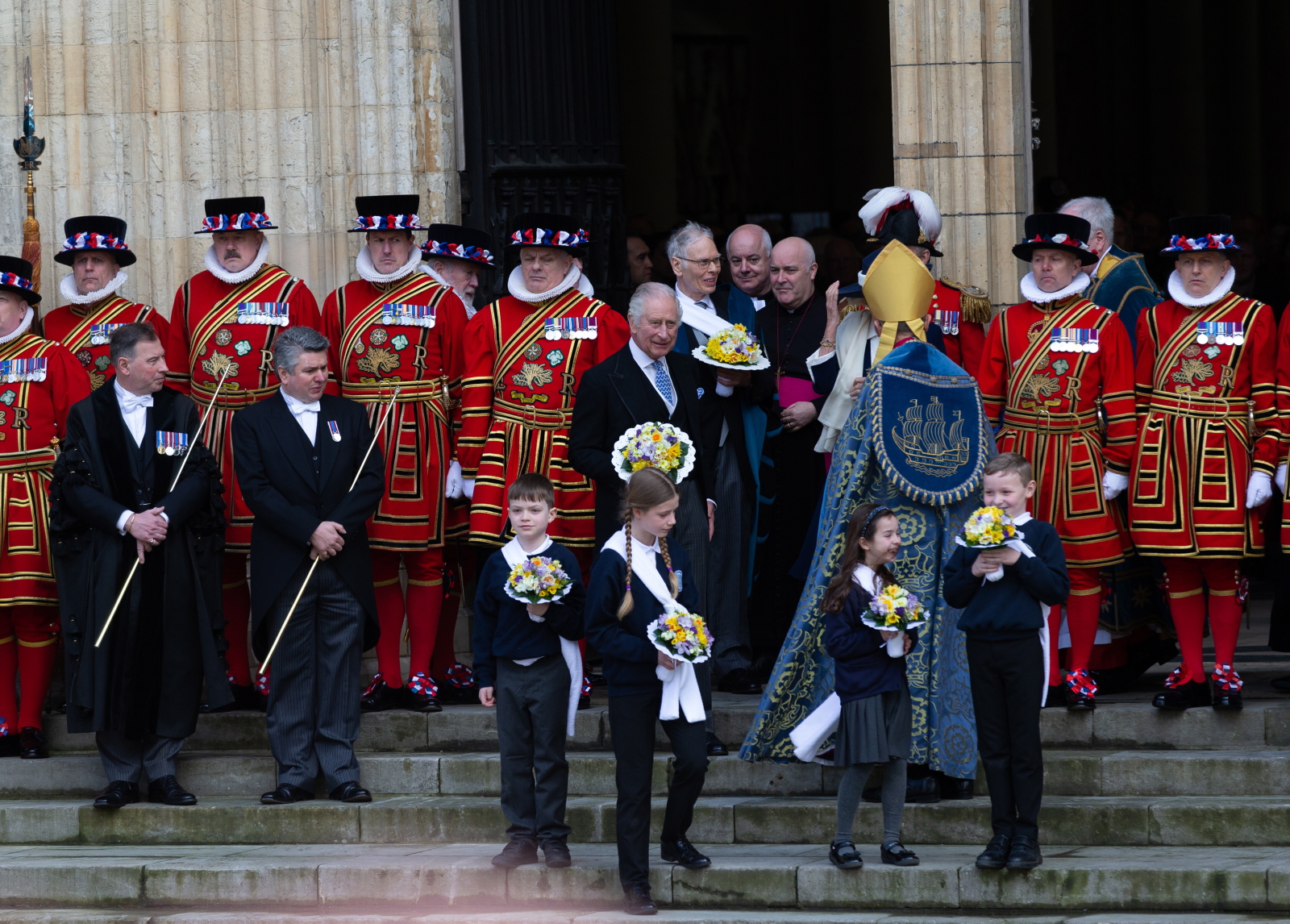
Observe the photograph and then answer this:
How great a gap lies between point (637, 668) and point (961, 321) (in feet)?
8.07

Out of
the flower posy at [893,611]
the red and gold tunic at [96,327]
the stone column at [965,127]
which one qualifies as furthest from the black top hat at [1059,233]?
the red and gold tunic at [96,327]

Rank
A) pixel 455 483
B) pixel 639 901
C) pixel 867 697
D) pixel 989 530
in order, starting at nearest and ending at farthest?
1. pixel 989 530
2. pixel 639 901
3. pixel 867 697
4. pixel 455 483

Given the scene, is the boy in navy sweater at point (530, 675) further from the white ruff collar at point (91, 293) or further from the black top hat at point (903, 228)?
the white ruff collar at point (91, 293)

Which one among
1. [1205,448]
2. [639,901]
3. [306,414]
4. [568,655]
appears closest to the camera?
[639,901]

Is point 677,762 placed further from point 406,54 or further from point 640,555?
point 406,54

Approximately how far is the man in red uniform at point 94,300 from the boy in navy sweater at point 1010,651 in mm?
3843

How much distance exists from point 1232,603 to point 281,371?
3.67 metres

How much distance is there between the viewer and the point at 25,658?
842 centimetres

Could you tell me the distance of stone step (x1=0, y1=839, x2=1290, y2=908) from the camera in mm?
6496

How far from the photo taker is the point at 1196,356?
7676 millimetres

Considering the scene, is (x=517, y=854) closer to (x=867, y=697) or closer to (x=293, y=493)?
(x=867, y=697)

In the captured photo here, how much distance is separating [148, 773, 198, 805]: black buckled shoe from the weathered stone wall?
2792 millimetres

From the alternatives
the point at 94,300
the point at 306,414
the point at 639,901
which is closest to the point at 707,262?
the point at 306,414

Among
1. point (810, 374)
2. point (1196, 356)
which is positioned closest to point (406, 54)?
point (810, 374)
